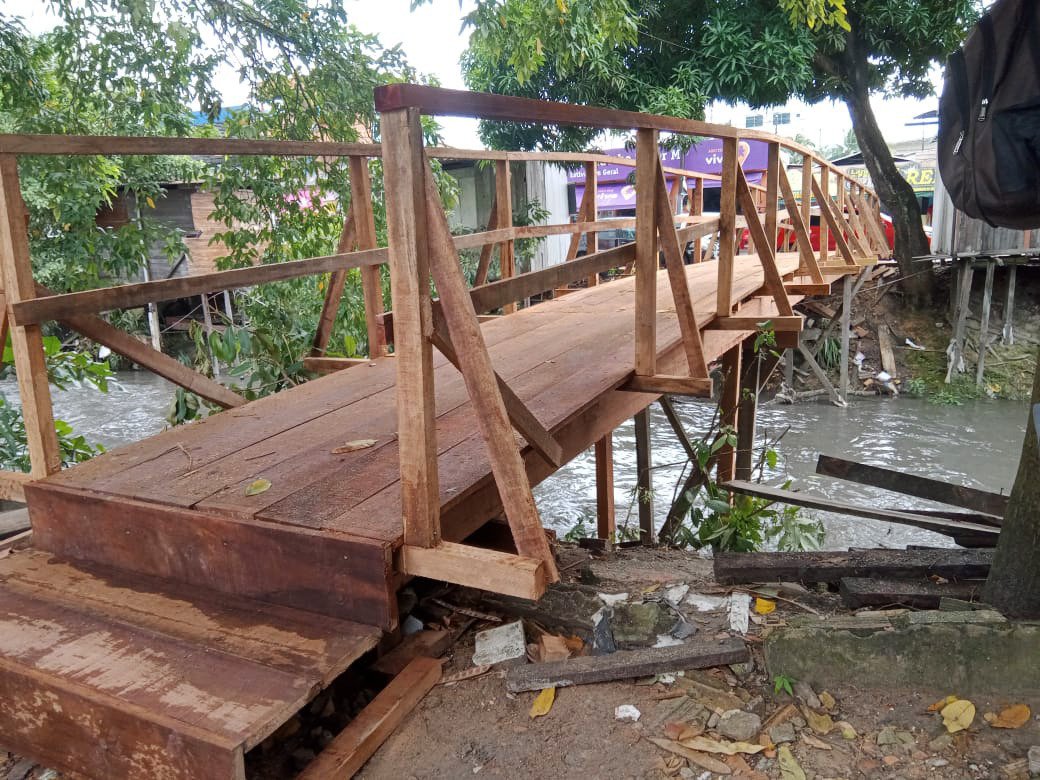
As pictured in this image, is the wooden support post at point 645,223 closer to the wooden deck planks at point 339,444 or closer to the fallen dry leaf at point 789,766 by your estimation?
the wooden deck planks at point 339,444

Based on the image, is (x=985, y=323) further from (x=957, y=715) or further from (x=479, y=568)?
(x=479, y=568)

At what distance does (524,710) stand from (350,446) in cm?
108

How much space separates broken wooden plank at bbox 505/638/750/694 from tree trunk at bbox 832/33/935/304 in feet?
37.2

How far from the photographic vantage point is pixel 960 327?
14.5 metres

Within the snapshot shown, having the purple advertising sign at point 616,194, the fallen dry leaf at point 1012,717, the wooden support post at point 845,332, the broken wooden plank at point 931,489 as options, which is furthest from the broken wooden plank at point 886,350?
the fallen dry leaf at point 1012,717

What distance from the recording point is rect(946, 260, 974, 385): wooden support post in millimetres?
14430

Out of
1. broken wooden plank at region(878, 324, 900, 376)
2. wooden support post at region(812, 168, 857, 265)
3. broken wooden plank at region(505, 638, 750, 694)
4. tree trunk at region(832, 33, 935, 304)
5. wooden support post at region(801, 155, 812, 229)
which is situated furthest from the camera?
broken wooden plank at region(878, 324, 900, 376)

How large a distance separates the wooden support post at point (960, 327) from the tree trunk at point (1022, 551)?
45.1 ft

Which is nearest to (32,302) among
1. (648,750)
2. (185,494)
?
(185,494)

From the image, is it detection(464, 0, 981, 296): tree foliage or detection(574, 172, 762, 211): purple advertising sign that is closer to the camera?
detection(464, 0, 981, 296): tree foliage

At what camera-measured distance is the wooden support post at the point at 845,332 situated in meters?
13.8

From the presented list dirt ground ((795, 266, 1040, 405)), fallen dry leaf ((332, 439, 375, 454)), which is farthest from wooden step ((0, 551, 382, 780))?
dirt ground ((795, 266, 1040, 405))

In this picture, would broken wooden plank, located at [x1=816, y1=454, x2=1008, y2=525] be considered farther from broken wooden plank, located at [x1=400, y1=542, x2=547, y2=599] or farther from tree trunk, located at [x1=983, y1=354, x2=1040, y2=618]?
broken wooden plank, located at [x1=400, y1=542, x2=547, y2=599]

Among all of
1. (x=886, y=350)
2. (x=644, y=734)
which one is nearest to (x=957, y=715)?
(x=644, y=734)
